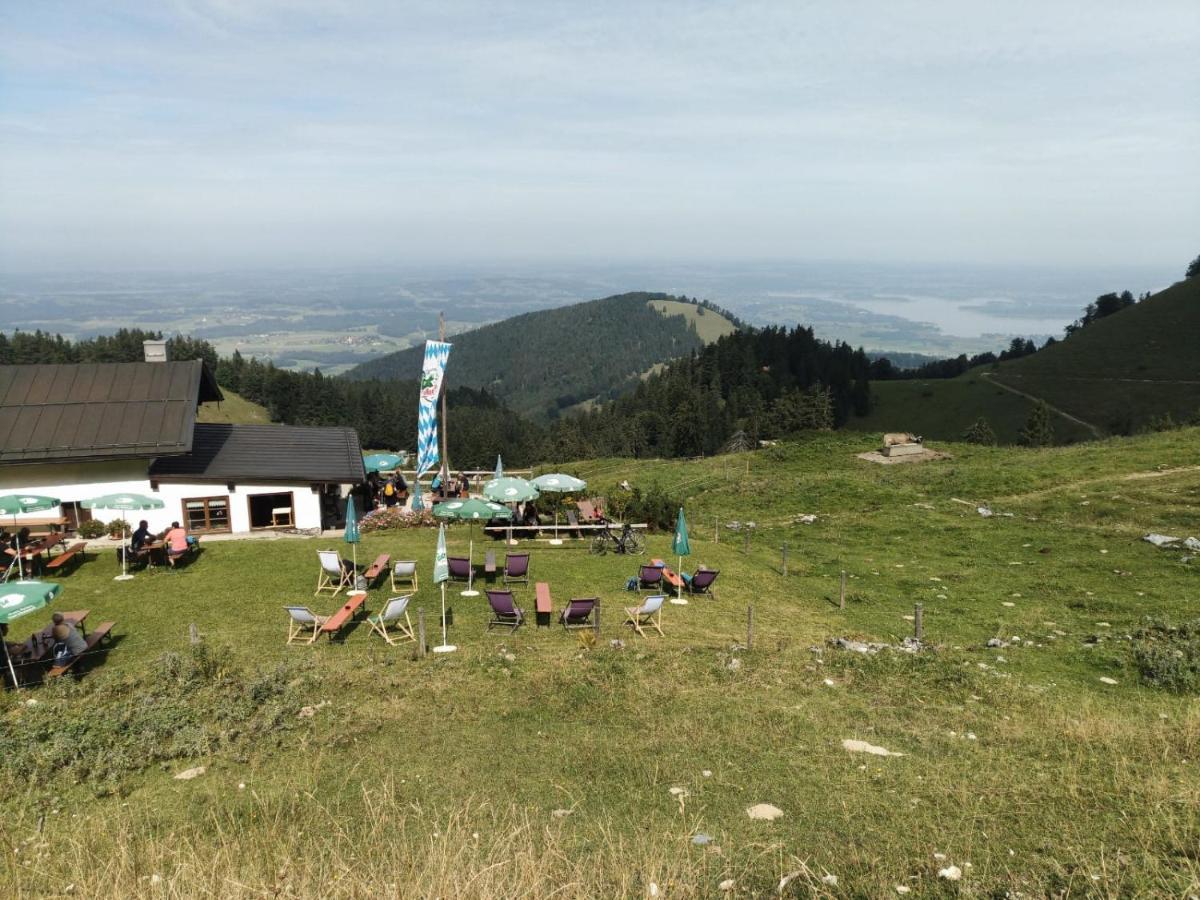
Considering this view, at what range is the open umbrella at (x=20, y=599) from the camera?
37.3ft

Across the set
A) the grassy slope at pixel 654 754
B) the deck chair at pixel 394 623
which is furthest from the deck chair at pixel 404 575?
the deck chair at pixel 394 623

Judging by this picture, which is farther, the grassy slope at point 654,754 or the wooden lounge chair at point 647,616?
the wooden lounge chair at point 647,616

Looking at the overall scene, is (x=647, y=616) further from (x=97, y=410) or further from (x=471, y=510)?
(x=97, y=410)

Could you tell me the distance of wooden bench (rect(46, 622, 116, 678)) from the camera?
1245cm

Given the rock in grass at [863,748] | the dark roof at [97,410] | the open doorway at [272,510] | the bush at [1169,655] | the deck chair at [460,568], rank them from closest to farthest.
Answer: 1. the rock in grass at [863,748]
2. the bush at [1169,655]
3. the deck chair at [460,568]
4. the dark roof at [97,410]
5. the open doorway at [272,510]

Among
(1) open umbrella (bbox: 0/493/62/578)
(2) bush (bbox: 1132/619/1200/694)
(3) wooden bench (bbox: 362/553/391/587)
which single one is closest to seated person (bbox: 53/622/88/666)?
(3) wooden bench (bbox: 362/553/391/587)

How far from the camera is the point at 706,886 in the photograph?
19.9 ft

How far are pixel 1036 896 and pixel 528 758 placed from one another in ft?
18.5

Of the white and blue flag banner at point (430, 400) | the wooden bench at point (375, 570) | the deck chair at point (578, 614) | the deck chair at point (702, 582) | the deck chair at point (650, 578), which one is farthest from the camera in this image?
the white and blue flag banner at point (430, 400)

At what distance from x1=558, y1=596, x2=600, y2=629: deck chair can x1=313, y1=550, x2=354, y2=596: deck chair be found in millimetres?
6152

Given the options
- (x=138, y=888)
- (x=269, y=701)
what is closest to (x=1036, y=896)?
(x=138, y=888)

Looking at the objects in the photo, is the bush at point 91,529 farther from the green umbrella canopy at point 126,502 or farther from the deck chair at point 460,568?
the deck chair at point 460,568

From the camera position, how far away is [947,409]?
343 feet

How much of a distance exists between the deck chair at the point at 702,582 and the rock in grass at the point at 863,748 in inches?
313
